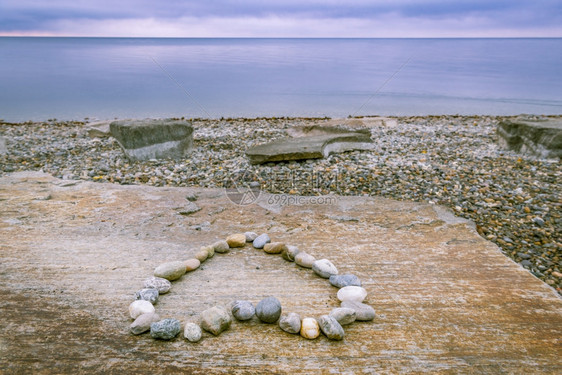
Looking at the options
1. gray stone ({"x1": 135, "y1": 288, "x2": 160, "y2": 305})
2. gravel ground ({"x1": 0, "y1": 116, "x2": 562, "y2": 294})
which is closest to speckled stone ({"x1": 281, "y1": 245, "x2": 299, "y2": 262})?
gray stone ({"x1": 135, "y1": 288, "x2": 160, "y2": 305})

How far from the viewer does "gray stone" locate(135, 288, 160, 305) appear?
72.7 inches

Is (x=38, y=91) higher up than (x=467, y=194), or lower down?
higher up

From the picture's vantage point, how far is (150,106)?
13.7 metres

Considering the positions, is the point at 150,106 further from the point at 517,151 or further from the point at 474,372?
the point at 474,372

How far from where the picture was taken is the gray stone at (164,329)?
1585mm

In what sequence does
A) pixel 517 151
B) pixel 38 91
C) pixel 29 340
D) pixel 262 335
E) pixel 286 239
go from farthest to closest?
1. pixel 38 91
2. pixel 517 151
3. pixel 286 239
4. pixel 262 335
5. pixel 29 340

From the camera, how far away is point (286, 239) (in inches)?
105

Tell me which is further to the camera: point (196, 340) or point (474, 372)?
point (196, 340)

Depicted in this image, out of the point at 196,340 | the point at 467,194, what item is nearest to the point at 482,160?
the point at 467,194

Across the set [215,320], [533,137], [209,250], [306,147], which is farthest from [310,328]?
[533,137]

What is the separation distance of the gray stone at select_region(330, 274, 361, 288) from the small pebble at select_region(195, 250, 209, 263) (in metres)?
0.77

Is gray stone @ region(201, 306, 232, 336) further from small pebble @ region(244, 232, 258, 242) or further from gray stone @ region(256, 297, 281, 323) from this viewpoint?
small pebble @ region(244, 232, 258, 242)

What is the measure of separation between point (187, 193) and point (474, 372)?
275 cm

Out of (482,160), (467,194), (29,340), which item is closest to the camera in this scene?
(29,340)
